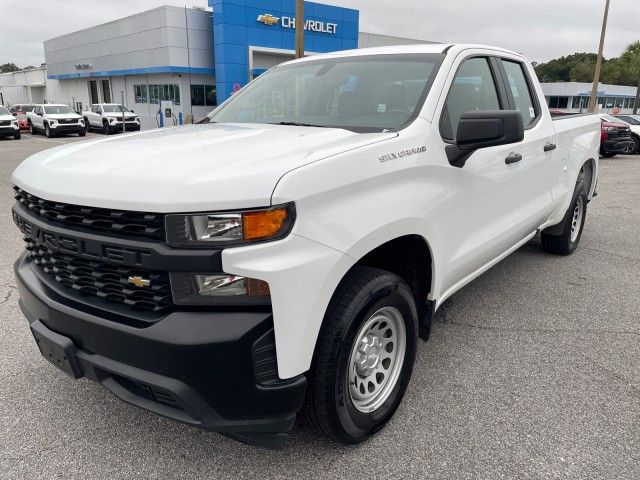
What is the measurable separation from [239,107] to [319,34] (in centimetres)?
3257

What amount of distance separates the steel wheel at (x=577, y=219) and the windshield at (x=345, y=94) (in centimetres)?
317

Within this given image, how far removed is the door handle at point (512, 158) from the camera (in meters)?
3.40

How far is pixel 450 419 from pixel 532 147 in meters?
2.18

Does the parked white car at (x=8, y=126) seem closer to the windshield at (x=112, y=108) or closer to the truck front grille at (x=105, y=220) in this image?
the windshield at (x=112, y=108)

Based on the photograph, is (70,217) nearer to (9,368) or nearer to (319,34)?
(9,368)

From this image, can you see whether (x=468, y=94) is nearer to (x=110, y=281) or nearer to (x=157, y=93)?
(x=110, y=281)

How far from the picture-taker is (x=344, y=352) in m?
2.16

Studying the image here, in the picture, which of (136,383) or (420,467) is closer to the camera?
(136,383)

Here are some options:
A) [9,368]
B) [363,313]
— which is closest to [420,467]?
[363,313]

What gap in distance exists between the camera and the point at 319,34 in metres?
33.8

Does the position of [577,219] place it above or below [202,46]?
below

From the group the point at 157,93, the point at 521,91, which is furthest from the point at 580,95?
the point at 521,91

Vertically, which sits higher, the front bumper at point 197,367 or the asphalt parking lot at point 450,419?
the front bumper at point 197,367

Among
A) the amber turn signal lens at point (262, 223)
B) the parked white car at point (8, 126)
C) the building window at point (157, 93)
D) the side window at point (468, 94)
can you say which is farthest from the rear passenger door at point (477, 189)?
the building window at point (157, 93)
